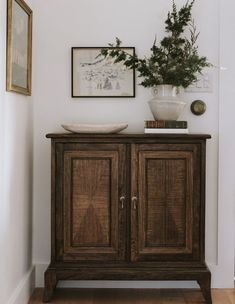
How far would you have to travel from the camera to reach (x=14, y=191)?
3.04 m

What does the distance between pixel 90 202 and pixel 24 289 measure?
2.17 ft

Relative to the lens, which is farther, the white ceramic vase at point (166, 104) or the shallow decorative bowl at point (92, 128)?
the white ceramic vase at point (166, 104)

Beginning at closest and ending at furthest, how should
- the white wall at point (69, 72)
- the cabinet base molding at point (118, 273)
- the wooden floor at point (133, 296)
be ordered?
the cabinet base molding at point (118, 273) < the wooden floor at point (133, 296) < the white wall at point (69, 72)

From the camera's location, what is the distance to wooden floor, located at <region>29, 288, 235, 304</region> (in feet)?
10.9

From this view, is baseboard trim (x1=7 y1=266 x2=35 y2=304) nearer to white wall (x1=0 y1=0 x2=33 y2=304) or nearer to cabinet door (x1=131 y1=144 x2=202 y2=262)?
white wall (x1=0 y1=0 x2=33 y2=304)

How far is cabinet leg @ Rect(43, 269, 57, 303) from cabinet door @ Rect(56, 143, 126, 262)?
0.34 ft

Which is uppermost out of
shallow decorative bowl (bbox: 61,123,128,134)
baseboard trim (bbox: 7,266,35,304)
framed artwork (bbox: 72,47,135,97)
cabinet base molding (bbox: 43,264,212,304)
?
framed artwork (bbox: 72,47,135,97)

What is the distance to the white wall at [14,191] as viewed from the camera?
8.99 feet

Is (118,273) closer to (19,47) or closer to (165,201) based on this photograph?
(165,201)

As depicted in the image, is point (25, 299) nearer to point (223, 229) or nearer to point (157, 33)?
point (223, 229)

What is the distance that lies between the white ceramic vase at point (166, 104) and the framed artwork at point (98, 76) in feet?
0.79

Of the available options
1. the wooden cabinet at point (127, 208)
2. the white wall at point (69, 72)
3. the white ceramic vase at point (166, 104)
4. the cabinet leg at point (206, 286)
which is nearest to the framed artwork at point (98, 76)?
the white wall at point (69, 72)

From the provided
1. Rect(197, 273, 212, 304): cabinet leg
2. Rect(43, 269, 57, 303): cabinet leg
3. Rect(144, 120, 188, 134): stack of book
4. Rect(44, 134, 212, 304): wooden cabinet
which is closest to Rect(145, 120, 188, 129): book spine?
Rect(144, 120, 188, 134): stack of book

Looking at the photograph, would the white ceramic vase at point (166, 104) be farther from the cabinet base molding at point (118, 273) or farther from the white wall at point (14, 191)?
the cabinet base molding at point (118, 273)
